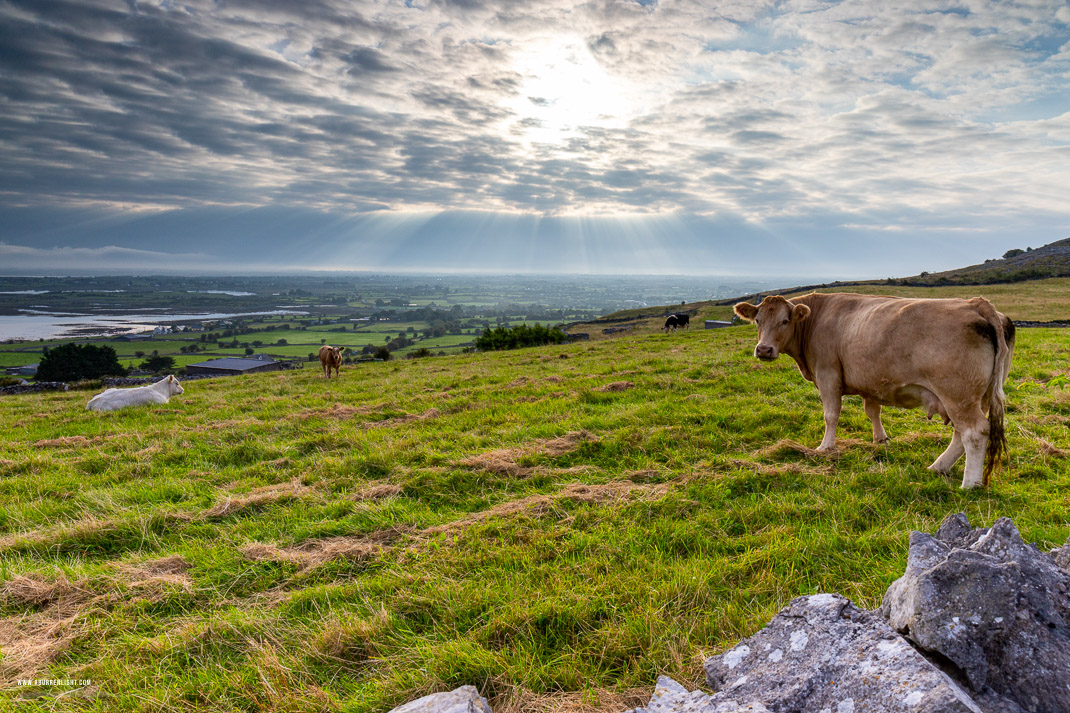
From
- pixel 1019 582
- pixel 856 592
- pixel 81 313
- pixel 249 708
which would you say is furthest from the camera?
pixel 81 313

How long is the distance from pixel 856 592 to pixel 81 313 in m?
216

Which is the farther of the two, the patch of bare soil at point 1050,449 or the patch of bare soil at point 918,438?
the patch of bare soil at point 918,438

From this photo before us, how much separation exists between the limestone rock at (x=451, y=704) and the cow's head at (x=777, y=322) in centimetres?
651

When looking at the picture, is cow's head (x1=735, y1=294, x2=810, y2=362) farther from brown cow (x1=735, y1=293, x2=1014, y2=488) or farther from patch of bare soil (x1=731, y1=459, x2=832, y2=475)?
patch of bare soil (x1=731, y1=459, x2=832, y2=475)

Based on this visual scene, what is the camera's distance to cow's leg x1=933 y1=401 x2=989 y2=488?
5.31 meters

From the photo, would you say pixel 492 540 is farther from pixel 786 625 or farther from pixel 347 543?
pixel 786 625

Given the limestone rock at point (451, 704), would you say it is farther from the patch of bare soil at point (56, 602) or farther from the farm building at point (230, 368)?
the farm building at point (230, 368)

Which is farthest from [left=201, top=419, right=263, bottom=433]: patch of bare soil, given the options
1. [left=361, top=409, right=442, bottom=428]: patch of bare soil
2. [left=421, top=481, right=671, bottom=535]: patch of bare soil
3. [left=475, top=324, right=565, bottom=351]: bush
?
[left=475, top=324, right=565, bottom=351]: bush

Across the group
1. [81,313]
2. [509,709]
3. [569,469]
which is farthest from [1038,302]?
[81,313]

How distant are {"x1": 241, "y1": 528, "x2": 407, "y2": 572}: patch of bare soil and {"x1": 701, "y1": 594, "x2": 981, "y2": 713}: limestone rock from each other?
3347mm

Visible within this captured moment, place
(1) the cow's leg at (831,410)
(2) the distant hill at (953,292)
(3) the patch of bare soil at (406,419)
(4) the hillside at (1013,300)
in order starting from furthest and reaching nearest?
(2) the distant hill at (953,292) < (4) the hillside at (1013,300) < (3) the patch of bare soil at (406,419) < (1) the cow's leg at (831,410)

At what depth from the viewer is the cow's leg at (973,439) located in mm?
5312

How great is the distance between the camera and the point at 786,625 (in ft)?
8.31

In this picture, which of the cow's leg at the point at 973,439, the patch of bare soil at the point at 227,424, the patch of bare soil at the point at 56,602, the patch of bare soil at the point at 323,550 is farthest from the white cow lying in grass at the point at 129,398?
the cow's leg at the point at 973,439
